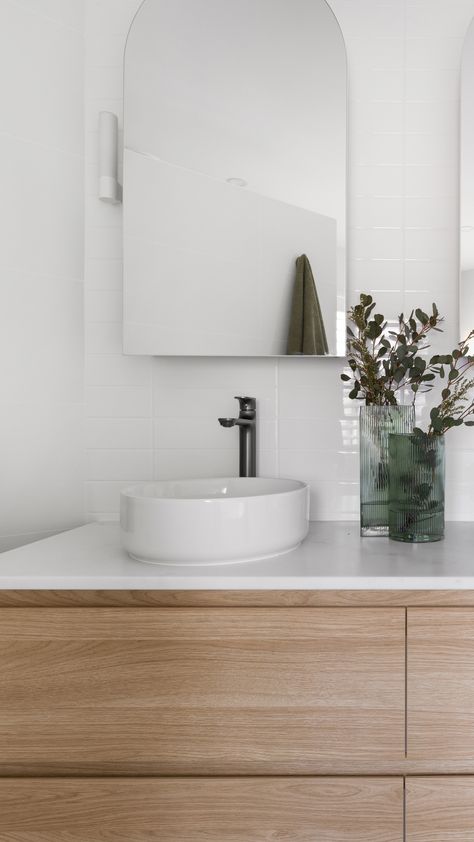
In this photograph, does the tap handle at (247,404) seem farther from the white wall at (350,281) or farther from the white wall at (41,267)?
the white wall at (41,267)

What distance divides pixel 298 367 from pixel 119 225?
58 centimetres

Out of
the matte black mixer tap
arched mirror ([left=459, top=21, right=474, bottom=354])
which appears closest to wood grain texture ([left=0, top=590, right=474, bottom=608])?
the matte black mixer tap

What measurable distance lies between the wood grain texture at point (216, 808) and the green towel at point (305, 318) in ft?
2.94

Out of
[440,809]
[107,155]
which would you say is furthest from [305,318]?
[440,809]

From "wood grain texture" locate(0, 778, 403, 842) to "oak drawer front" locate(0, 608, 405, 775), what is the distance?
3cm

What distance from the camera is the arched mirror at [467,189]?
133cm

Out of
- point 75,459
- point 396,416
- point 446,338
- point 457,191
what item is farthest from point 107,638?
point 457,191

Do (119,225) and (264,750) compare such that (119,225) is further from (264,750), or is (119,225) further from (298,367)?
(264,750)

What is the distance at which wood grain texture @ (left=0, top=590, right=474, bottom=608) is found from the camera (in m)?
0.87

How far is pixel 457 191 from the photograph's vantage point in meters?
1.36

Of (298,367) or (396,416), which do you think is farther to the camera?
(298,367)

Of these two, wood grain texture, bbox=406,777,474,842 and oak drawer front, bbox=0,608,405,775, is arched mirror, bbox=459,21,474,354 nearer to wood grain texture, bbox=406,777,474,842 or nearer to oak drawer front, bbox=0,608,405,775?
oak drawer front, bbox=0,608,405,775

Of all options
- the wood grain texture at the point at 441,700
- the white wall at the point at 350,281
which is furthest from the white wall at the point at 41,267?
the wood grain texture at the point at 441,700

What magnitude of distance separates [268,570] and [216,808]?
1.27 feet
